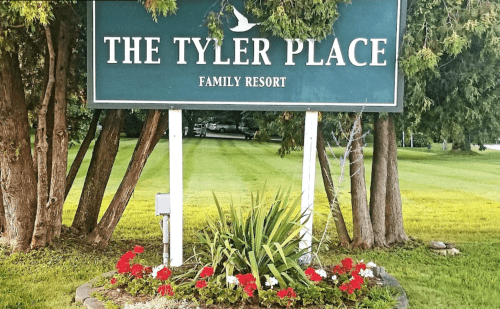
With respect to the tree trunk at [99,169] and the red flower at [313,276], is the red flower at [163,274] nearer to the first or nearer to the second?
the red flower at [313,276]

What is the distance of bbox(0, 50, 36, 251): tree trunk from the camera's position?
23.0 feet

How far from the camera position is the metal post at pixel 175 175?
564 cm

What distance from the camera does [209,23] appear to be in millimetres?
5332

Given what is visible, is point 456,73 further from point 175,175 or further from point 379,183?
point 175,175

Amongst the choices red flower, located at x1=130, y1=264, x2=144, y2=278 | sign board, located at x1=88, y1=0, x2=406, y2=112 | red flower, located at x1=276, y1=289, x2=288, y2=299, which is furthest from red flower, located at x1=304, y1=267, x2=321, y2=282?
sign board, located at x1=88, y1=0, x2=406, y2=112

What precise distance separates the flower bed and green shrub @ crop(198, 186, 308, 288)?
0.07 m

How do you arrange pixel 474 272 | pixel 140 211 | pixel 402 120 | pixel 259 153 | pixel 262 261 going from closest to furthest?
1. pixel 262 261
2. pixel 474 272
3. pixel 402 120
4. pixel 140 211
5. pixel 259 153

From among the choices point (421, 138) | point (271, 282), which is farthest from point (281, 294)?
point (421, 138)

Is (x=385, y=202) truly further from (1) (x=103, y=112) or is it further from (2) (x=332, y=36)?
(1) (x=103, y=112)

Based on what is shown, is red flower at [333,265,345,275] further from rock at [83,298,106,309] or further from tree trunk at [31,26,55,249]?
tree trunk at [31,26,55,249]

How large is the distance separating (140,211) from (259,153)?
901 centimetres

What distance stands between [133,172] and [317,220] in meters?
4.51

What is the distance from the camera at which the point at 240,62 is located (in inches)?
218

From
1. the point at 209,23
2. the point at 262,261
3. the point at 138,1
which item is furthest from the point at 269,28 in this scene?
the point at 262,261
